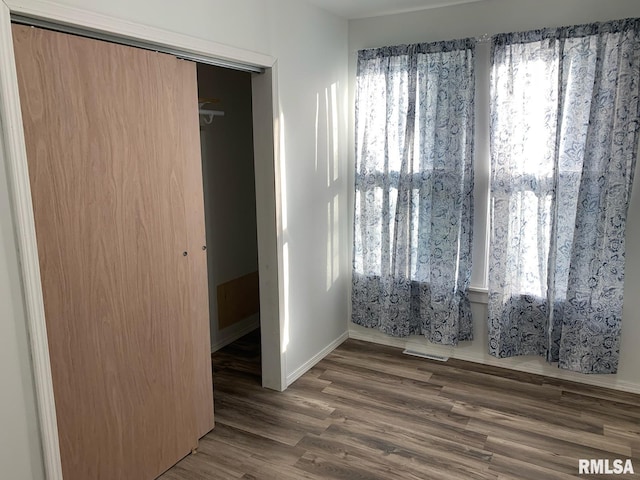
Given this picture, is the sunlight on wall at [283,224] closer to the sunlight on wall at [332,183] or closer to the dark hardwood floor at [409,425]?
the dark hardwood floor at [409,425]

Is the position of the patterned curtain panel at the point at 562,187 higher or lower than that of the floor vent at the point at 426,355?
higher

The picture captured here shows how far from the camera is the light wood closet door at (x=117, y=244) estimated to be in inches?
74.0

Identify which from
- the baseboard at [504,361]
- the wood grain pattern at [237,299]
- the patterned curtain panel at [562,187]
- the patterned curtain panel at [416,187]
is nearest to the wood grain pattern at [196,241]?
the wood grain pattern at [237,299]

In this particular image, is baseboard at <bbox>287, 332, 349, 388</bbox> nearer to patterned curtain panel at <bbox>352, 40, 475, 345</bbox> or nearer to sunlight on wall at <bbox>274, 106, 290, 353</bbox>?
sunlight on wall at <bbox>274, 106, 290, 353</bbox>

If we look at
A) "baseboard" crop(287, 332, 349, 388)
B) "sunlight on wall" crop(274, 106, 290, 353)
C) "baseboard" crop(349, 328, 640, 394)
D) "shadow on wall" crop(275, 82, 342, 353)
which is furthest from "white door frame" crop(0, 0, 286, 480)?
"baseboard" crop(349, 328, 640, 394)

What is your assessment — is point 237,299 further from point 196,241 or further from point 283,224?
point 196,241

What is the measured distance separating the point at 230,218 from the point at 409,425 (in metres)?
2.17

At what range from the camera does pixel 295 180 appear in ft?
10.8

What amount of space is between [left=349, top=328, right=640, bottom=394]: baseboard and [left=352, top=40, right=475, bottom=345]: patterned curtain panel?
145 mm

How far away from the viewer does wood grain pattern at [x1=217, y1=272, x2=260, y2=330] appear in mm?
4098

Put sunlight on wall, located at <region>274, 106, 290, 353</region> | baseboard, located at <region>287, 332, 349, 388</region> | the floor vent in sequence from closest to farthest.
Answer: sunlight on wall, located at <region>274, 106, 290, 353</region> → baseboard, located at <region>287, 332, 349, 388</region> → the floor vent

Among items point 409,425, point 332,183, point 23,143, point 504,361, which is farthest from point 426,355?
point 23,143

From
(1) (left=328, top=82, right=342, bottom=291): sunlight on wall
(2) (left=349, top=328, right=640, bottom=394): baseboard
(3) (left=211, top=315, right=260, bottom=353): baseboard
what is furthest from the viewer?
(3) (left=211, top=315, right=260, bottom=353): baseboard

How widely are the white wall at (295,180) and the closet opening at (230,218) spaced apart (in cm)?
66
